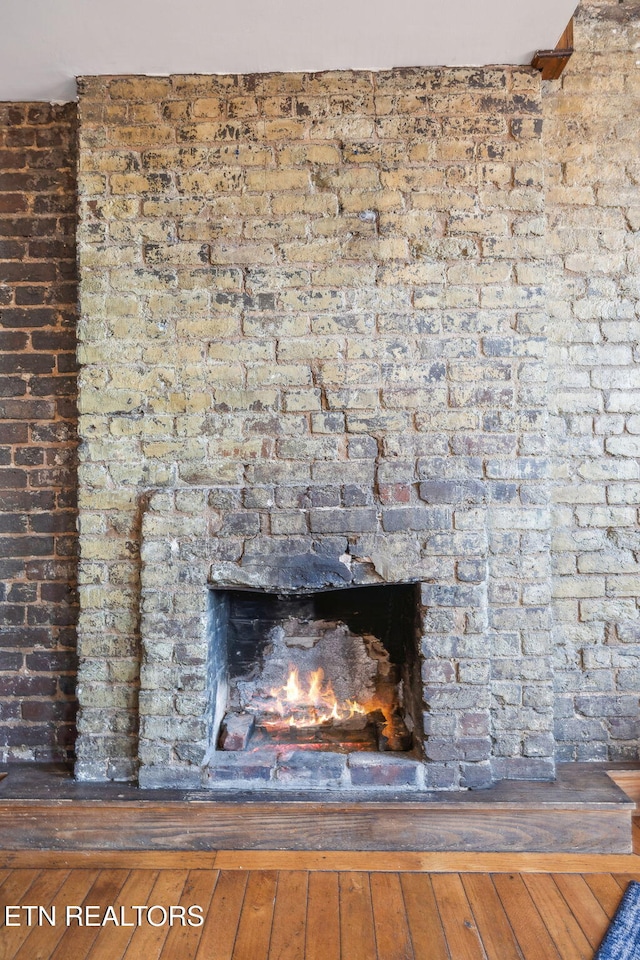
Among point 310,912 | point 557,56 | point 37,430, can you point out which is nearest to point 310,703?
point 310,912

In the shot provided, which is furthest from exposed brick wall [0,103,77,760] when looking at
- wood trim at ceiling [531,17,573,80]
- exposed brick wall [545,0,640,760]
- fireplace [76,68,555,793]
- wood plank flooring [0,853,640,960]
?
exposed brick wall [545,0,640,760]

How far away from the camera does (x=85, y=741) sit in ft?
7.27

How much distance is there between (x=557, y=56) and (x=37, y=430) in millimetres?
2389

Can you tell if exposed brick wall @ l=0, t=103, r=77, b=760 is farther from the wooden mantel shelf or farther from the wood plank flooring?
the wood plank flooring

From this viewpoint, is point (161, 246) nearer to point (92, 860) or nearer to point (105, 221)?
point (105, 221)

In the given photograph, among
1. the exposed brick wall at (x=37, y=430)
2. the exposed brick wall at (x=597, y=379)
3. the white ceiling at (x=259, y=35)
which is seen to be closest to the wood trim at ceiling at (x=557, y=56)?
the white ceiling at (x=259, y=35)

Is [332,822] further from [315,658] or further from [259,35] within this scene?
[259,35]

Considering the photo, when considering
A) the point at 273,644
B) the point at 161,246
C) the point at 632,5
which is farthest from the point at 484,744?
the point at 632,5

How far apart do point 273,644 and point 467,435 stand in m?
1.16

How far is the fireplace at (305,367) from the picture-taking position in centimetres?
218

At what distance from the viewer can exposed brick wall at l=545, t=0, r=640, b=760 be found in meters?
2.38

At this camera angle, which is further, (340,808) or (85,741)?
(85,741)

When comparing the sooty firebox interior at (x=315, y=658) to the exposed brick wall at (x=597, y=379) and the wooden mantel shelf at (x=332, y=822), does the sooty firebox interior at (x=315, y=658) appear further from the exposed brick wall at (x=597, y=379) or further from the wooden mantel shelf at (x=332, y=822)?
the exposed brick wall at (x=597, y=379)

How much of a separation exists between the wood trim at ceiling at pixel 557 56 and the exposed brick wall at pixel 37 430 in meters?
1.80
